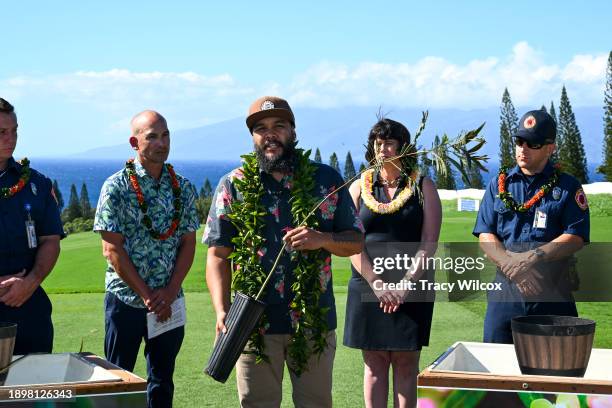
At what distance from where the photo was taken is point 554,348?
130 inches

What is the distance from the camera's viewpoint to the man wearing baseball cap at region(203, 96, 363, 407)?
13.6 feet

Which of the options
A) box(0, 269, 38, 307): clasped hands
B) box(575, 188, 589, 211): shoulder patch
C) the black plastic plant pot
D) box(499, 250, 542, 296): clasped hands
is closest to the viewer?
the black plastic plant pot

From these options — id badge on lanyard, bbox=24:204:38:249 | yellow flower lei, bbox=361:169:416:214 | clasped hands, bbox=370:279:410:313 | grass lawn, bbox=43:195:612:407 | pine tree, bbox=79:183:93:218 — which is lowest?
pine tree, bbox=79:183:93:218

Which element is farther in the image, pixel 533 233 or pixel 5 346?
pixel 533 233

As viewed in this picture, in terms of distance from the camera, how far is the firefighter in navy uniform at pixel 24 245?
176 inches

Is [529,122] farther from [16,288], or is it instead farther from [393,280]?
[16,288]

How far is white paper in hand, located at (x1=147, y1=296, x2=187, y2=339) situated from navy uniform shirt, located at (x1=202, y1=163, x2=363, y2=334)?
75 centimetres

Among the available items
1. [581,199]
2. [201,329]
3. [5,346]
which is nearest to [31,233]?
[5,346]

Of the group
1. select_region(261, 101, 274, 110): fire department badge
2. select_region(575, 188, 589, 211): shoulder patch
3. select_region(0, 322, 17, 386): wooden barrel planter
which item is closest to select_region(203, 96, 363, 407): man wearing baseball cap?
select_region(261, 101, 274, 110): fire department badge

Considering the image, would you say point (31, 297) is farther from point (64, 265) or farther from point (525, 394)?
point (64, 265)

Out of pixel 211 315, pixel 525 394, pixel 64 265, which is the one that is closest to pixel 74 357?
pixel 525 394

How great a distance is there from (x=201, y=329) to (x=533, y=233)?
4.79 meters

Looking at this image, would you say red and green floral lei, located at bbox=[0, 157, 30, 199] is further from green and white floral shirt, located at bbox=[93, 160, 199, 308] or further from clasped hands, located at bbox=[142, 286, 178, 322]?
clasped hands, located at bbox=[142, 286, 178, 322]

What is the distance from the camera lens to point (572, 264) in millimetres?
5062
